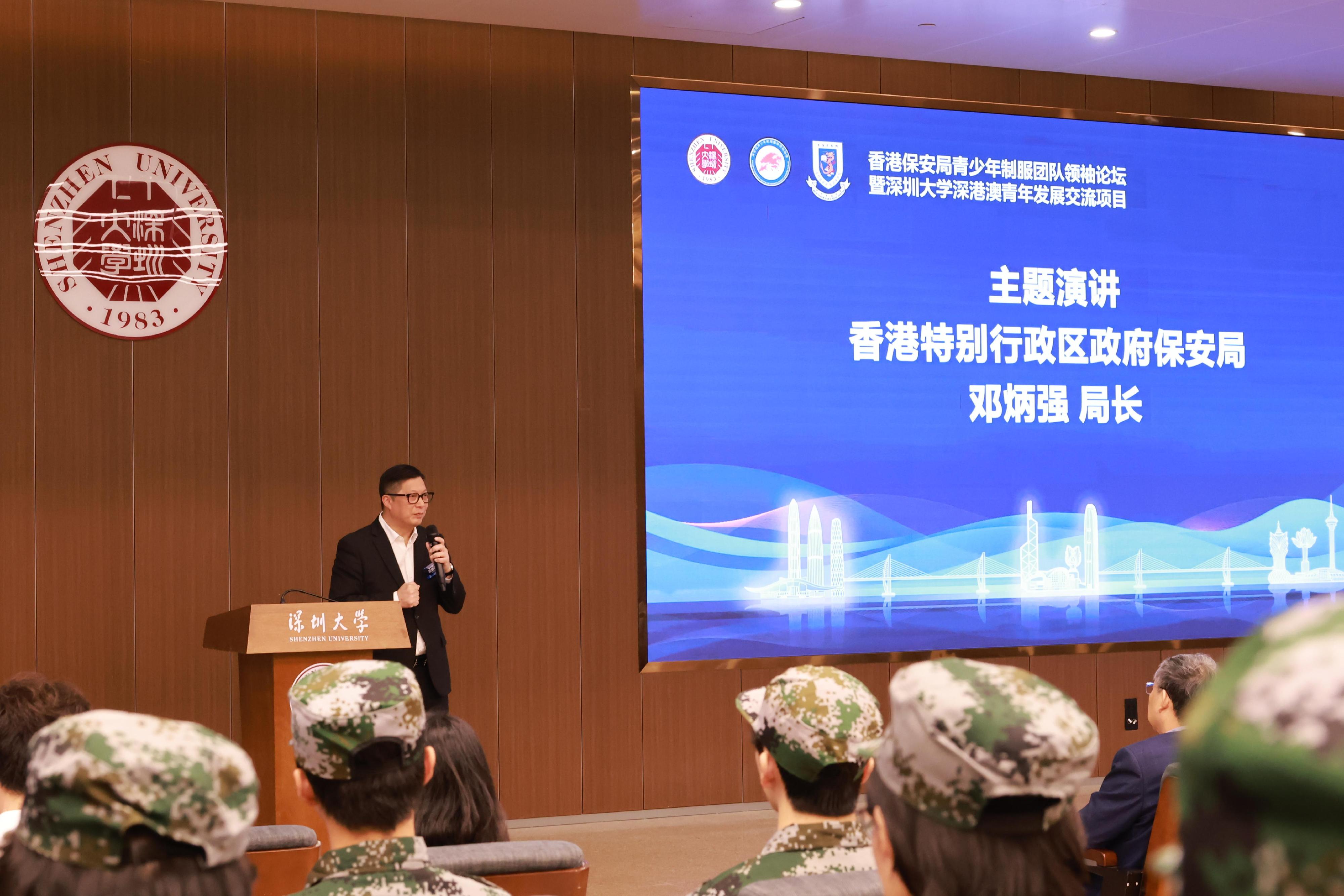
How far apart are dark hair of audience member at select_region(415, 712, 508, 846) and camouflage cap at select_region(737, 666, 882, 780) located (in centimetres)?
72

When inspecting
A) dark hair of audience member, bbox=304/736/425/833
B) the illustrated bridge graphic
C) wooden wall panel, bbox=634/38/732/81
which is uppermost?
wooden wall panel, bbox=634/38/732/81

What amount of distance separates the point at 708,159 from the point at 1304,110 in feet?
13.0

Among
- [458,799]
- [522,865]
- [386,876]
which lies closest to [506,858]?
[522,865]

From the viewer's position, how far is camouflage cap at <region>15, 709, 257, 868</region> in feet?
3.58

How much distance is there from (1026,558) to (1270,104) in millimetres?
3226

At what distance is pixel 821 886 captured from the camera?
5.92ft

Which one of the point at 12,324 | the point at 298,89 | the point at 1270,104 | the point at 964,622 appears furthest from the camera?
the point at 1270,104

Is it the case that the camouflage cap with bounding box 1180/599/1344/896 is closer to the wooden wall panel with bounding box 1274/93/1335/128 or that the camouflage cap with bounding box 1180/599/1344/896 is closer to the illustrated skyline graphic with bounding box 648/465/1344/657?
the illustrated skyline graphic with bounding box 648/465/1344/657

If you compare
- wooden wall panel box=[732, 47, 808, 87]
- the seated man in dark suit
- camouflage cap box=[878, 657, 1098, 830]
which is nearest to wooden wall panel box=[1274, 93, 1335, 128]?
wooden wall panel box=[732, 47, 808, 87]

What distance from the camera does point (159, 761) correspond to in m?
1.10

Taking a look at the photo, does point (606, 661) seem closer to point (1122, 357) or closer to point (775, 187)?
point (775, 187)

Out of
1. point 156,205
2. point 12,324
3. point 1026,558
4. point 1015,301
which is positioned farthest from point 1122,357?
point 12,324

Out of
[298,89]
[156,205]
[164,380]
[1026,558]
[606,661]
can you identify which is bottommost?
[606,661]

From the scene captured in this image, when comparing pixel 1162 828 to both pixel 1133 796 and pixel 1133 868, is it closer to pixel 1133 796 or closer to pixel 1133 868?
pixel 1133 796
